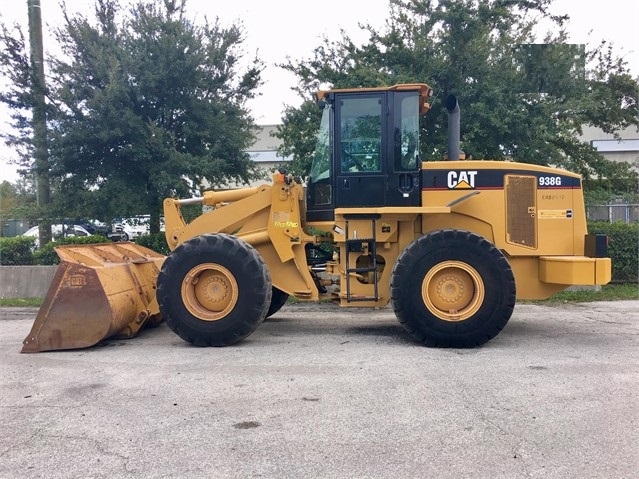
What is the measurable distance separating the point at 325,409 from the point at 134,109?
924cm

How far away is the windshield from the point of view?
25.4 feet

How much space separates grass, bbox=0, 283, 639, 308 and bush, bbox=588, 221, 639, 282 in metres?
0.35

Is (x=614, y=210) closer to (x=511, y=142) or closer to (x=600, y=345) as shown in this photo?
(x=511, y=142)

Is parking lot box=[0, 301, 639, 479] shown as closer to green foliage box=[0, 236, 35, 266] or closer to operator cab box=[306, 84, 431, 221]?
operator cab box=[306, 84, 431, 221]

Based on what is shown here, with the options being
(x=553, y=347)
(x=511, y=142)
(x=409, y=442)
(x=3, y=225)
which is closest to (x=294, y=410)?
(x=409, y=442)

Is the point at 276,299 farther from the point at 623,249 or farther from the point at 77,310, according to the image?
the point at 623,249

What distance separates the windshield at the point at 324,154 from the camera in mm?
7754

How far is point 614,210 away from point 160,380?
12349 mm

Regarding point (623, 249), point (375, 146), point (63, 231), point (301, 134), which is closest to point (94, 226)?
point (63, 231)

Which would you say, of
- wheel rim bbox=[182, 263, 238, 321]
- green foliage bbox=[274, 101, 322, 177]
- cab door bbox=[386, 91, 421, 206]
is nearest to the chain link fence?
green foliage bbox=[274, 101, 322, 177]

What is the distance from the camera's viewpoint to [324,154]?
790cm

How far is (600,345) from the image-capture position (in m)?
7.20

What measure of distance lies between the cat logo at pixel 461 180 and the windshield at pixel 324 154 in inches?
61.9

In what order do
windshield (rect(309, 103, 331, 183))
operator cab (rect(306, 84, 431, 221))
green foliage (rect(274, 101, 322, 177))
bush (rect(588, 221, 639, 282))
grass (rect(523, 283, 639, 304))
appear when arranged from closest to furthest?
operator cab (rect(306, 84, 431, 221)) < windshield (rect(309, 103, 331, 183)) < grass (rect(523, 283, 639, 304)) < bush (rect(588, 221, 639, 282)) < green foliage (rect(274, 101, 322, 177))
